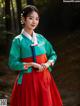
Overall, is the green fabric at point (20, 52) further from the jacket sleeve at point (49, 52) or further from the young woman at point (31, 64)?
the jacket sleeve at point (49, 52)

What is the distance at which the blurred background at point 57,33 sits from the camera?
8938 millimetres

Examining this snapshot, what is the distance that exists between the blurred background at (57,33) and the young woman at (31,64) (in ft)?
14.1

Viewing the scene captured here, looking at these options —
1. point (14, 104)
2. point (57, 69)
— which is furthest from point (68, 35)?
point (14, 104)

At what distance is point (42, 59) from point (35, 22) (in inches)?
13.4

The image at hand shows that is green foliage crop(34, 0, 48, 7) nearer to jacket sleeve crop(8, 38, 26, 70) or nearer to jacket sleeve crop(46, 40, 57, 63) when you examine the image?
jacket sleeve crop(46, 40, 57, 63)

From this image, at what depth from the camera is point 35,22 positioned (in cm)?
357

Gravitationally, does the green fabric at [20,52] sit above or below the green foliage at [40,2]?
above

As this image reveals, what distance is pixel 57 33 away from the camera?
12.4 metres

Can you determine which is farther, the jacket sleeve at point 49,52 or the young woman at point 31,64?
the jacket sleeve at point 49,52

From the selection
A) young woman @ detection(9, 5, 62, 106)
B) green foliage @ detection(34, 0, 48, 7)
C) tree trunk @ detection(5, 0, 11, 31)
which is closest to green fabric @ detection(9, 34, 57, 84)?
young woman @ detection(9, 5, 62, 106)

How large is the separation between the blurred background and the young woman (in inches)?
169

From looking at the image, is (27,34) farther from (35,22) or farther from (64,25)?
(64,25)

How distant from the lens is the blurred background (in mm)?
8938

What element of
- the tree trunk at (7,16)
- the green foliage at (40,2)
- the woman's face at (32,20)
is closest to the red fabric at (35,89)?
the woman's face at (32,20)
